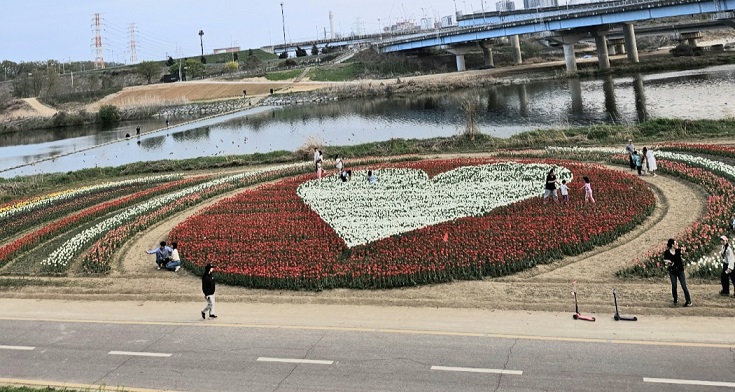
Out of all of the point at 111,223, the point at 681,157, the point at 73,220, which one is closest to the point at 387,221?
the point at 111,223

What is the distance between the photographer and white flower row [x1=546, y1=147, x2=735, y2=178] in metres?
31.8

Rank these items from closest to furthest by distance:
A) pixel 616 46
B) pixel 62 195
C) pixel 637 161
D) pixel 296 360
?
1. pixel 296 360
2. pixel 637 161
3. pixel 62 195
4. pixel 616 46

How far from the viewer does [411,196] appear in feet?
110

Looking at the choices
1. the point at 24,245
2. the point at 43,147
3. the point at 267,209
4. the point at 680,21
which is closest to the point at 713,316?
the point at 267,209

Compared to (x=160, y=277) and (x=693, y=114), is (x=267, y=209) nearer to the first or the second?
(x=160, y=277)

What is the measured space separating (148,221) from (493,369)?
23.9 meters

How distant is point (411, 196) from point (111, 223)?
16.2m

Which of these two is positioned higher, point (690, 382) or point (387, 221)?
point (387, 221)

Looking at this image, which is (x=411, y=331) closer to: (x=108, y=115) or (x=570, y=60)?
(x=570, y=60)

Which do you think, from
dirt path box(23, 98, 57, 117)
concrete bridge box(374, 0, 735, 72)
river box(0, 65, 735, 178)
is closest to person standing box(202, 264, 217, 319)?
river box(0, 65, 735, 178)

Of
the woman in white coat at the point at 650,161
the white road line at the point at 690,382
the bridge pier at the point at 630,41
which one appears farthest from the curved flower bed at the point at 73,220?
the bridge pier at the point at 630,41

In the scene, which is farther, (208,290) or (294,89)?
(294,89)

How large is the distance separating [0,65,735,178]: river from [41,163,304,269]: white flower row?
1503 centimetres

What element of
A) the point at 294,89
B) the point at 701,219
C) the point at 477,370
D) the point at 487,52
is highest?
the point at 487,52
